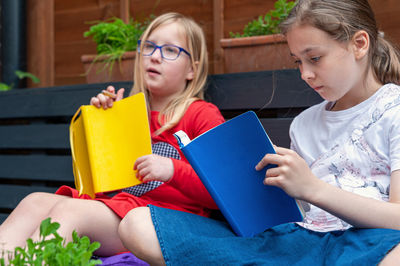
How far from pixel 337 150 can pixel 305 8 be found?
371mm

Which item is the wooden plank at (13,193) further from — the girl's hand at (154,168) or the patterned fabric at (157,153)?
the girl's hand at (154,168)

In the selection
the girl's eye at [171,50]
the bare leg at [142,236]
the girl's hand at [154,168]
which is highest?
the girl's eye at [171,50]

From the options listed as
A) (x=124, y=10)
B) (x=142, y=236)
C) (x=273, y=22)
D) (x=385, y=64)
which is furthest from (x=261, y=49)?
(x=124, y=10)

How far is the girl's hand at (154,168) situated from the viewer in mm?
1283

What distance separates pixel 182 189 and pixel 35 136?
3.36 ft

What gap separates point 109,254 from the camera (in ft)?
4.35

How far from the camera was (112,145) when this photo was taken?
142cm

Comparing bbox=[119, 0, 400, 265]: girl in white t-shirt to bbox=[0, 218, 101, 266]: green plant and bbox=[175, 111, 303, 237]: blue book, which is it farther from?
bbox=[0, 218, 101, 266]: green plant

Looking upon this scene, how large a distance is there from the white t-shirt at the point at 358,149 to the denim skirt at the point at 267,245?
0.08m

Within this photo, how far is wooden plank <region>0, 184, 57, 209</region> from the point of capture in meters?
1.98

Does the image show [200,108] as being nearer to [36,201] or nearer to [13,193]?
[36,201]

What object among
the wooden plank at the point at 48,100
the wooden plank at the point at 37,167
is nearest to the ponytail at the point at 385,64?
the wooden plank at the point at 48,100

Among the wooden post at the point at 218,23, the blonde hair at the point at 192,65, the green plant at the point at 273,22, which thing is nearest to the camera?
the blonde hair at the point at 192,65

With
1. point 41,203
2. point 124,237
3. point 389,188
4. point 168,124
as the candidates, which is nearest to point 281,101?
point 168,124
